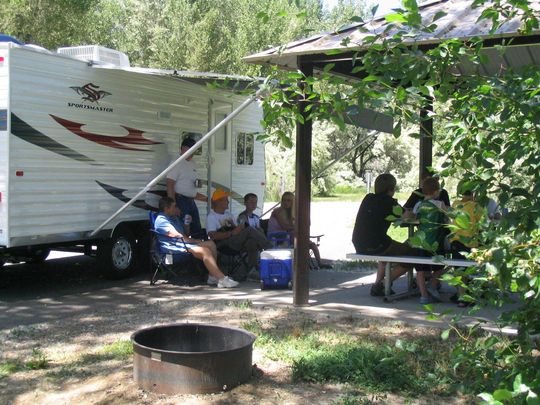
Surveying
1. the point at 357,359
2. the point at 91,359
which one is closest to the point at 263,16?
the point at 357,359

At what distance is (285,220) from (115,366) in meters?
5.20

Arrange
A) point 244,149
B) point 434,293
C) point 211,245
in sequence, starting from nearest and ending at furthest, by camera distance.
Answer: point 434,293 → point 211,245 → point 244,149

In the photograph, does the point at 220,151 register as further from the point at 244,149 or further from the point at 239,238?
the point at 239,238

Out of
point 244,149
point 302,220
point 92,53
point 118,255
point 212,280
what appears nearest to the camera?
point 302,220

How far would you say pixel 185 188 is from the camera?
995cm

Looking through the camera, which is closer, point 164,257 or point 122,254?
point 164,257

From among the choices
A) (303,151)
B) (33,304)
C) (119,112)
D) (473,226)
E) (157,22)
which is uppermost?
(157,22)

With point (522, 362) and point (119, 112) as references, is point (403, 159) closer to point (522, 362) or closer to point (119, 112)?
point (119, 112)

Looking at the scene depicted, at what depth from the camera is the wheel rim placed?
921 centimetres

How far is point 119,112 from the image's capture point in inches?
364

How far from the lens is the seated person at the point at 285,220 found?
9.89 m

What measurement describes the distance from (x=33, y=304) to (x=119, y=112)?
9.62 feet

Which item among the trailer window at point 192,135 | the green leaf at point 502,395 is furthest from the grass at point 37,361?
the trailer window at point 192,135

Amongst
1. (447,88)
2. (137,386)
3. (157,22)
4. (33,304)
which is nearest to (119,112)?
(33,304)
